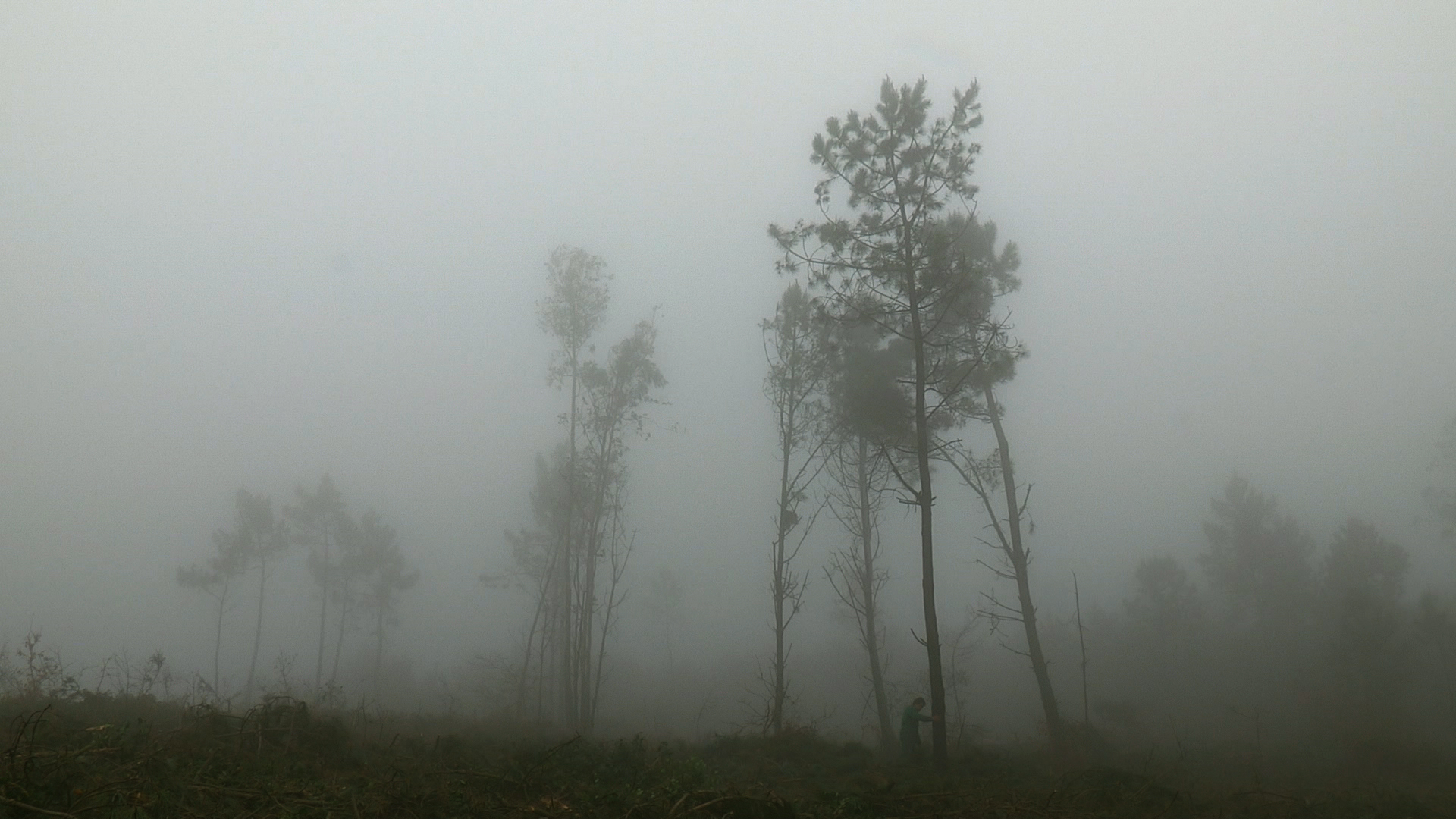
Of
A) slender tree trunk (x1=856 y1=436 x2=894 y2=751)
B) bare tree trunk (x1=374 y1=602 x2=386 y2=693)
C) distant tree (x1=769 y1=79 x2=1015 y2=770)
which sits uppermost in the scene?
distant tree (x1=769 y1=79 x2=1015 y2=770)

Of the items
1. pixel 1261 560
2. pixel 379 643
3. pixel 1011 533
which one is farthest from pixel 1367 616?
pixel 379 643

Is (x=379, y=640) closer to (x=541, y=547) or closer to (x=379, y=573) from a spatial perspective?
(x=379, y=573)

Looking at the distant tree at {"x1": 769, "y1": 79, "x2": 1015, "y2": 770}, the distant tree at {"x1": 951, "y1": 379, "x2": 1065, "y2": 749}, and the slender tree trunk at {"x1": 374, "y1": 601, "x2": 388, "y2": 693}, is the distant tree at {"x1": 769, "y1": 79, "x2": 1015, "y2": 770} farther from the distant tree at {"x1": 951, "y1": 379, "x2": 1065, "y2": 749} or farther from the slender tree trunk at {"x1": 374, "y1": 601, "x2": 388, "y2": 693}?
the slender tree trunk at {"x1": 374, "y1": 601, "x2": 388, "y2": 693}

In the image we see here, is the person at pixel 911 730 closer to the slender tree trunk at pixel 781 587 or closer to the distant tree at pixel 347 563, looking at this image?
the slender tree trunk at pixel 781 587

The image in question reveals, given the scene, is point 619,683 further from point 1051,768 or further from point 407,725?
Answer: point 1051,768

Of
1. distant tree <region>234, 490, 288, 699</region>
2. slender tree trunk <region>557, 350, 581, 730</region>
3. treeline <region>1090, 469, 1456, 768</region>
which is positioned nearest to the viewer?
slender tree trunk <region>557, 350, 581, 730</region>

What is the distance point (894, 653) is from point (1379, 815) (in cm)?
4178

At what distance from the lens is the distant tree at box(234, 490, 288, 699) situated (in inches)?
1454

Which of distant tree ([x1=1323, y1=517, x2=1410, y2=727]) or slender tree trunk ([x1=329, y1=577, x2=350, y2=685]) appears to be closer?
distant tree ([x1=1323, y1=517, x2=1410, y2=727])

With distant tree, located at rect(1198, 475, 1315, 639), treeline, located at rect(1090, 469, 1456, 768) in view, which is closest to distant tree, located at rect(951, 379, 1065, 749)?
treeline, located at rect(1090, 469, 1456, 768)

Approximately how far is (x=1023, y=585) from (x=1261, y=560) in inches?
1199

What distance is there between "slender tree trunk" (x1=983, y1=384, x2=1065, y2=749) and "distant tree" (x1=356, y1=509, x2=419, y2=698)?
33.9 metres

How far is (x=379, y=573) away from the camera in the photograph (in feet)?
129

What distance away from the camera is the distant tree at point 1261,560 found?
3781 centimetres
